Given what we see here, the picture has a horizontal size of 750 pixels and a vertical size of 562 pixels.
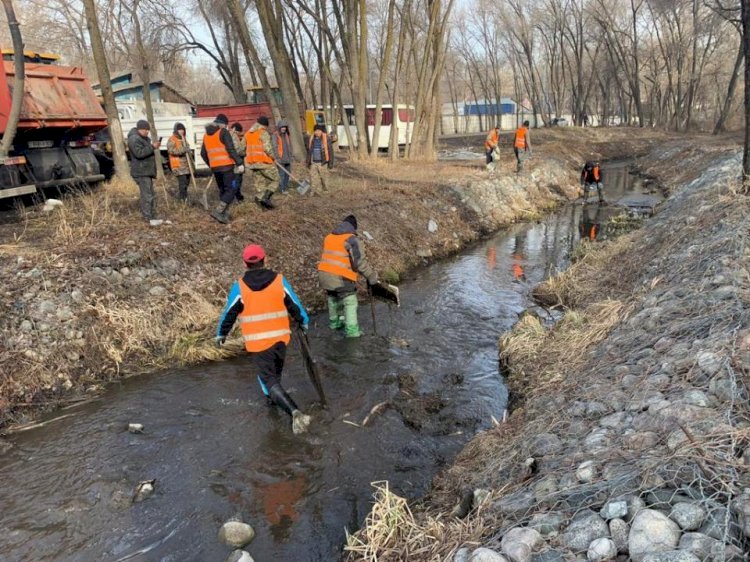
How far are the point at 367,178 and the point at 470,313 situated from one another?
8.59 m

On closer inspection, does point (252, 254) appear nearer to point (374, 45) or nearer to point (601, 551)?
point (601, 551)

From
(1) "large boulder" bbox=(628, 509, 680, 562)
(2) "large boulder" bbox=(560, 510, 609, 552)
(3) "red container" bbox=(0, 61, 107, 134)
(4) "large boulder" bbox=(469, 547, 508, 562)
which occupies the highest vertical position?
(3) "red container" bbox=(0, 61, 107, 134)

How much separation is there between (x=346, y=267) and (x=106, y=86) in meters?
6.92

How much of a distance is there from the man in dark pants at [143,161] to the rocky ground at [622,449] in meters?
6.44

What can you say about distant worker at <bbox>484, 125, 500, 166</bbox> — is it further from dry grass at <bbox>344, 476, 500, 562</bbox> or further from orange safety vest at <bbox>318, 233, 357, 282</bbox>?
dry grass at <bbox>344, 476, 500, 562</bbox>

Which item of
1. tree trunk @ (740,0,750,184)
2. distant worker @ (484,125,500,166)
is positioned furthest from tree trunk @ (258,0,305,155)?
tree trunk @ (740,0,750,184)

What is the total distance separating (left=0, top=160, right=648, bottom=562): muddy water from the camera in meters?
3.95

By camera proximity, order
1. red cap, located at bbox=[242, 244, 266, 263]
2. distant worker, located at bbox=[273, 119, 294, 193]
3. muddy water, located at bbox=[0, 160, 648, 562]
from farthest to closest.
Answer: distant worker, located at bbox=[273, 119, 294, 193]
red cap, located at bbox=[242, 244, 266, 263]
muddy water, located at bbox=[0, 160, 648, 562]

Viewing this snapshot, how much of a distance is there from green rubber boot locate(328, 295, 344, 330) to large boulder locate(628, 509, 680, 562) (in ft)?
17.8

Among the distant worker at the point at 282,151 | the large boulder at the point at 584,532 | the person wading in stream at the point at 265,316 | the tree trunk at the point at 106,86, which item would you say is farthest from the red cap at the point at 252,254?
the tree trunk at the point at 106,86

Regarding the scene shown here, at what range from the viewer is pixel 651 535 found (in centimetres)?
224

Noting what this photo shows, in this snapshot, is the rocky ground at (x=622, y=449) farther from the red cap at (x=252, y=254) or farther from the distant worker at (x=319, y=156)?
the distant worker at (x=319, y=156)

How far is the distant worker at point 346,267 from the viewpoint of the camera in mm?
6922

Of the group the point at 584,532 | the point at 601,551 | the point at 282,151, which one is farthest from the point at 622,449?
the point at 282,151
